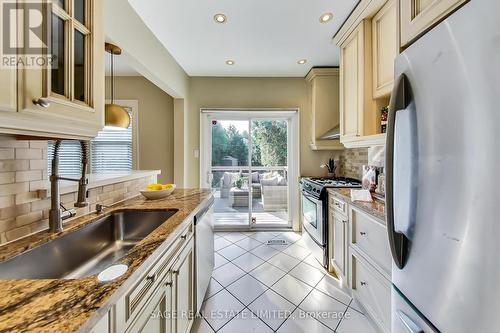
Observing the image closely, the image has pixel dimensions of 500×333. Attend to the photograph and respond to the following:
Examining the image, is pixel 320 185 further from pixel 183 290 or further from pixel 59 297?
pixel 59 297

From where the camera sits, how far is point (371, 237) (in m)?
1.54

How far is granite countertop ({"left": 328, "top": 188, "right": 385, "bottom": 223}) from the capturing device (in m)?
1.42

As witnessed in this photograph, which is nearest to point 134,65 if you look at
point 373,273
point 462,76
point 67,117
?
point 67,117

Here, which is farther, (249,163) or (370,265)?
(249,163)

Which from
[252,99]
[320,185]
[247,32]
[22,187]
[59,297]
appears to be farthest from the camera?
[252,99]

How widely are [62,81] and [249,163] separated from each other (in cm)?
296

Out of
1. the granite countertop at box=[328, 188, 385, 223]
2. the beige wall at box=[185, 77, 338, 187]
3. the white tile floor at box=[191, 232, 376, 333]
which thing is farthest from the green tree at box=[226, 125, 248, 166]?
the granite countertop at box=[328, 188, 385, 223]

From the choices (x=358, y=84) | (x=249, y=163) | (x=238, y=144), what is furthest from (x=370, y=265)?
(x=238, y=144)

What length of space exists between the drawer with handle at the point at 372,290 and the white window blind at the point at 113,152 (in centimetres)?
365

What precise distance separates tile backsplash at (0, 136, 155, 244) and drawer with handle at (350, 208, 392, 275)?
6.44 feet

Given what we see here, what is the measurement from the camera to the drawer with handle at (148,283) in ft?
2.40

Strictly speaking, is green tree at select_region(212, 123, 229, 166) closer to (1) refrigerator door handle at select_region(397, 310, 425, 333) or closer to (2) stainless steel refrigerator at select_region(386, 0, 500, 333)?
(2) stainless steel refrigerator at select_region(386, 0, 500, 333)

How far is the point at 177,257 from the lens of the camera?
1183 millimetres

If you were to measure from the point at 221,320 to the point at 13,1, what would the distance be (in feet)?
6.86
